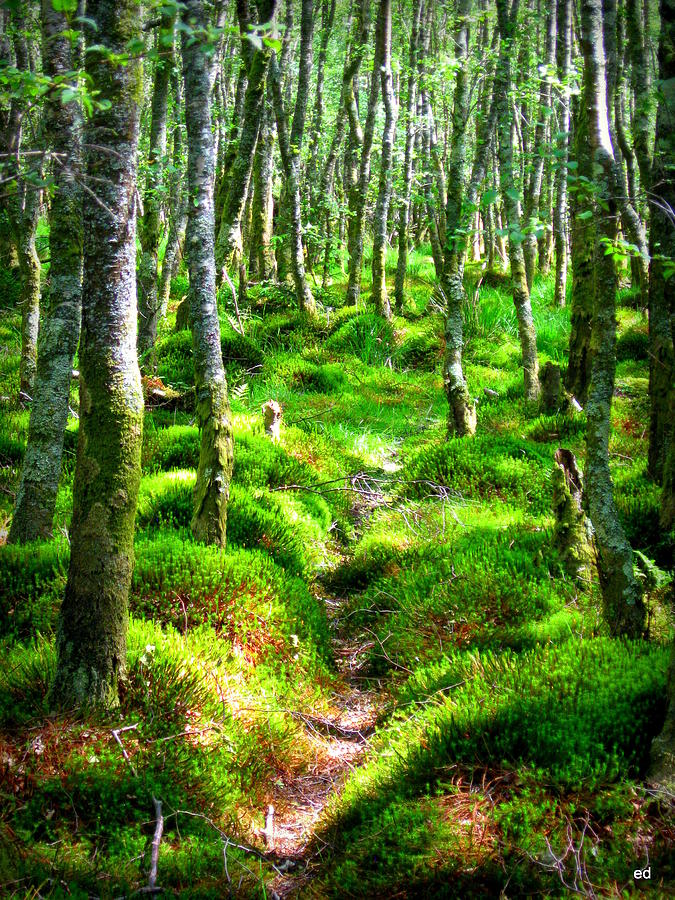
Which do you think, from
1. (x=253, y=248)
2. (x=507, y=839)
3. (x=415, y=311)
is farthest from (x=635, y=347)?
(x=507, y=839)

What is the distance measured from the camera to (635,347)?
33.6 ft

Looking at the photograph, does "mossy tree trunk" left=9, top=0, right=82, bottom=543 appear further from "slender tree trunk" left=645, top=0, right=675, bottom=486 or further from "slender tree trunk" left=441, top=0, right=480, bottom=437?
"slender tree trunk" left=441, top=0, right=480, bottom=437

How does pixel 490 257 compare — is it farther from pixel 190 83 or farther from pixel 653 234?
pixel 190 83

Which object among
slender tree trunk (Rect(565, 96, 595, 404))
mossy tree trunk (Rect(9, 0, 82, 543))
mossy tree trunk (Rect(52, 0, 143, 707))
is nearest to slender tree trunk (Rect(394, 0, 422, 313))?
slender tree trunk (Rect(565, 96, 595, 404))

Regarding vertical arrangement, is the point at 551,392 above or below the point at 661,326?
below

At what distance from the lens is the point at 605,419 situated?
11.8 feet

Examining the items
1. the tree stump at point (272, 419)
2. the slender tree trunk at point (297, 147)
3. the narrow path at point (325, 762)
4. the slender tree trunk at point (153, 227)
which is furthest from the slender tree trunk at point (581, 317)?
the slender tree trunk at point (153, 227)

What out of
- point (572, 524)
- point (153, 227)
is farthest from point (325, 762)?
point (153, 227)

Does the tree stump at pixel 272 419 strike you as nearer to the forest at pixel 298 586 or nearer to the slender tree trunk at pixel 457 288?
the forest at pixel 298 586

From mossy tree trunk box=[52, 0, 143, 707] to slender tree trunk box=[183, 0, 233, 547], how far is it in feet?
4.46

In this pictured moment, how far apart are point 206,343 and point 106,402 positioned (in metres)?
1.61

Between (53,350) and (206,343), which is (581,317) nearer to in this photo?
(206,343)

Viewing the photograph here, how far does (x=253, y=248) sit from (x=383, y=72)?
5033 millimetres

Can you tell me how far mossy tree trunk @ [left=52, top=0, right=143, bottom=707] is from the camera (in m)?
2.72
